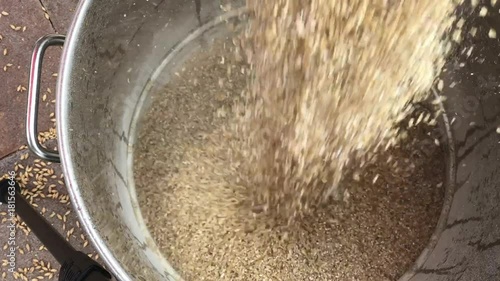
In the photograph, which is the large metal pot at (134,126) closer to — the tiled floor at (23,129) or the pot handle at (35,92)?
the pot handle at (35,92)

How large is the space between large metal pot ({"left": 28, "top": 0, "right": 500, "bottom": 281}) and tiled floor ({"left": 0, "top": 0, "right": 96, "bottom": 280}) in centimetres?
18

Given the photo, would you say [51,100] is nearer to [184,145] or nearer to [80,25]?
[184,145]

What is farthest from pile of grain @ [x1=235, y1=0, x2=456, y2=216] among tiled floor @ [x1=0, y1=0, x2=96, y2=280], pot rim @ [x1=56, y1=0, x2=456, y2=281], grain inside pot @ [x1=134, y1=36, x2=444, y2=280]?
tiled floor @ [x1=0, y1=0, x2=96, y2=280]

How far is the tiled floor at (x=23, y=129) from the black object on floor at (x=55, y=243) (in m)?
0.04

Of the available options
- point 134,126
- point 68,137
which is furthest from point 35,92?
point 134,126

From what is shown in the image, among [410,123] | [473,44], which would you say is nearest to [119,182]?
[410,123]

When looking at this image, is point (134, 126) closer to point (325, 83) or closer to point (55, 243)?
point (55, 243)

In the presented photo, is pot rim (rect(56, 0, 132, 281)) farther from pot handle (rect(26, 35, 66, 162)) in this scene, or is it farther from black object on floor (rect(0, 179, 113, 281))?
black object on floor (rect(0, 179, 113, 281))

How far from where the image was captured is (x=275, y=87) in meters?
0.95

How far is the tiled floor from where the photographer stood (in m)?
1.15

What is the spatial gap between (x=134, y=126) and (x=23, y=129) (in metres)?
0.24

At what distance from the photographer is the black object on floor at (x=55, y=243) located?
939 millimetres

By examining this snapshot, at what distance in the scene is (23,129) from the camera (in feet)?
3.89

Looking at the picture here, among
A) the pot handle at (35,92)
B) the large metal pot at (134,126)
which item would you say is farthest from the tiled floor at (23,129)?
the pot handle at (35,92)
